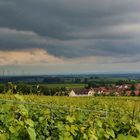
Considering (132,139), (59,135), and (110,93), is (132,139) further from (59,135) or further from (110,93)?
(110,93)

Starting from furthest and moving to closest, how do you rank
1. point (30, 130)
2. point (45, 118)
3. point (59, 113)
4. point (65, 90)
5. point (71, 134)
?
1. point (65, 90)
2. point (59, 113)
3. point (45, 118)
4. point (71, 134)
5. point (30, 130)

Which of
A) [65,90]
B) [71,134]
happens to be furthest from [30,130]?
[65,90]

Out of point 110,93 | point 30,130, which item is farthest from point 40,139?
point 110,93

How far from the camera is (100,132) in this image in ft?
16.7

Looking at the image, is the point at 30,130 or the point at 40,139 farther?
the point at 40,139

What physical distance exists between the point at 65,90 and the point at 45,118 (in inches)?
424

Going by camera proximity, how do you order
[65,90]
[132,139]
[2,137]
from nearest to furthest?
[132,139]
[2,137]
[65,90]

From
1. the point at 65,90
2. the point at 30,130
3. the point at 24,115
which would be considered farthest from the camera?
the point at 65,90

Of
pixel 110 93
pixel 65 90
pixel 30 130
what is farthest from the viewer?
pixel 110 93

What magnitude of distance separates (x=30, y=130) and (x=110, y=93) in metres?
17.4

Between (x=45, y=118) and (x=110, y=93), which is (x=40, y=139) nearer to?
(x=45, y=118)

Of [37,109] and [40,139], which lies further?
[37,109]

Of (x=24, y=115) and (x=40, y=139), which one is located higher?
(x=24, y=115)

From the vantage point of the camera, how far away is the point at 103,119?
18.9 ft
